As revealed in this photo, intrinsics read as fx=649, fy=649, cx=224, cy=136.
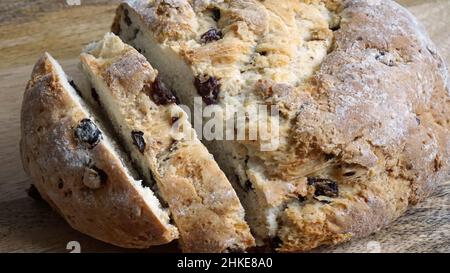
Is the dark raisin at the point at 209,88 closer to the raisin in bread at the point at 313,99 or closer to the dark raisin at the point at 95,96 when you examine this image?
the raisin in bread at the point at 313,99

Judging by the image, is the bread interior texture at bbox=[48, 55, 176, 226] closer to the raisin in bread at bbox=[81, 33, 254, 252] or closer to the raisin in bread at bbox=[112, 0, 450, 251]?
the raisin in bread at bbox=[81, 33, 254, 252]

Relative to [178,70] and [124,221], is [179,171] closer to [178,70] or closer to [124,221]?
[124,221]

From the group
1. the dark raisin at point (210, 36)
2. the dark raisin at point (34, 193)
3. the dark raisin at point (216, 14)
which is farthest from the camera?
the dark raisin at point (34, 193)

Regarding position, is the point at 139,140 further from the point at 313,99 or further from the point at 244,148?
the point at 313,99

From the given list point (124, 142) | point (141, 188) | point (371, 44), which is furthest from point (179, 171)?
point (371, 44)

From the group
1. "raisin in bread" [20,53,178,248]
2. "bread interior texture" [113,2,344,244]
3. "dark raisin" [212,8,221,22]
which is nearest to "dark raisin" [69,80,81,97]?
"raisin in bread" [20,53,178,248]

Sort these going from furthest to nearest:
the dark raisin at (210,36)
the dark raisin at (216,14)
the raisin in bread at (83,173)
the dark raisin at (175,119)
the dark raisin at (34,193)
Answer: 1. the dark raisin at (34,193)
2. the dark raisin at (216,14)
3. the dark raisin at (210,36)
4. the dark raisin at (175,119)
5. the raisin in bread at (83,173)

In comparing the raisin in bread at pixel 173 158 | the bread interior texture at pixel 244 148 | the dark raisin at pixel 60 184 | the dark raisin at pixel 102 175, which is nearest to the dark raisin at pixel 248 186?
the bread interior texture at pixel 244 148
